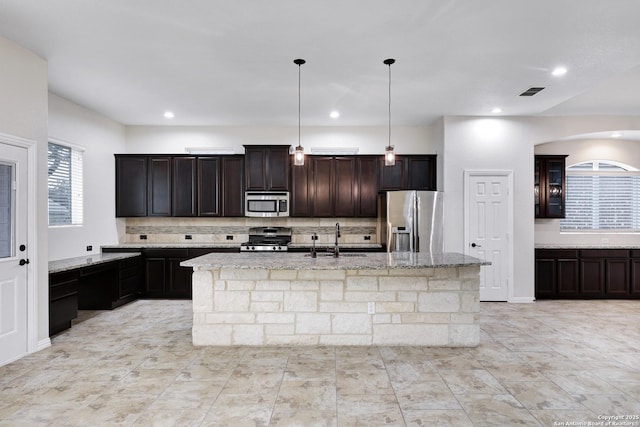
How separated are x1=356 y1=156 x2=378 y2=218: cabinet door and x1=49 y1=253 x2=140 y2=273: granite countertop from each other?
369 centimetres

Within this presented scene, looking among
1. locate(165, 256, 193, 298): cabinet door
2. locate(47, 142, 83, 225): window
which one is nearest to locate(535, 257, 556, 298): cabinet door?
locate(165, 256, 193, 298): cabinet door

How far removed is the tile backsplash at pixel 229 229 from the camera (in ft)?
21.9

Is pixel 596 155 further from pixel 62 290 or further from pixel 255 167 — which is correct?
pixel 62 290

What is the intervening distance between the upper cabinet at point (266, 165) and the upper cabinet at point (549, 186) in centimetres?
422

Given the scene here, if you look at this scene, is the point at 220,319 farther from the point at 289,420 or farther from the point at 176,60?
the point at 176,60

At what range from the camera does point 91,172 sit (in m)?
5.80

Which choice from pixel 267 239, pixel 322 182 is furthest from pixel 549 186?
pixel 267 239

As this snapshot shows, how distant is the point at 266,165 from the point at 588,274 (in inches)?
219

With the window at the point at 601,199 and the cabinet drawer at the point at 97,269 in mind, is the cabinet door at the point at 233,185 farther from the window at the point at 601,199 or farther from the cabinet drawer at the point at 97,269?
the window at the point at 601,199

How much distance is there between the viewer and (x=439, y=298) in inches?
154

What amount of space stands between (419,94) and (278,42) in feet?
7.29

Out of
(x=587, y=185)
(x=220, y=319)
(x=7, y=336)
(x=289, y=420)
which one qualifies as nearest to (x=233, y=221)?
→ (x=220, y=319)

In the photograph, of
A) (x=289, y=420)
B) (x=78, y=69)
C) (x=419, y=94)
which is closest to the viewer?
(x=289, y=420)

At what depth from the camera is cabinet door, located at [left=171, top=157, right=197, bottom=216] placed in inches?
251
